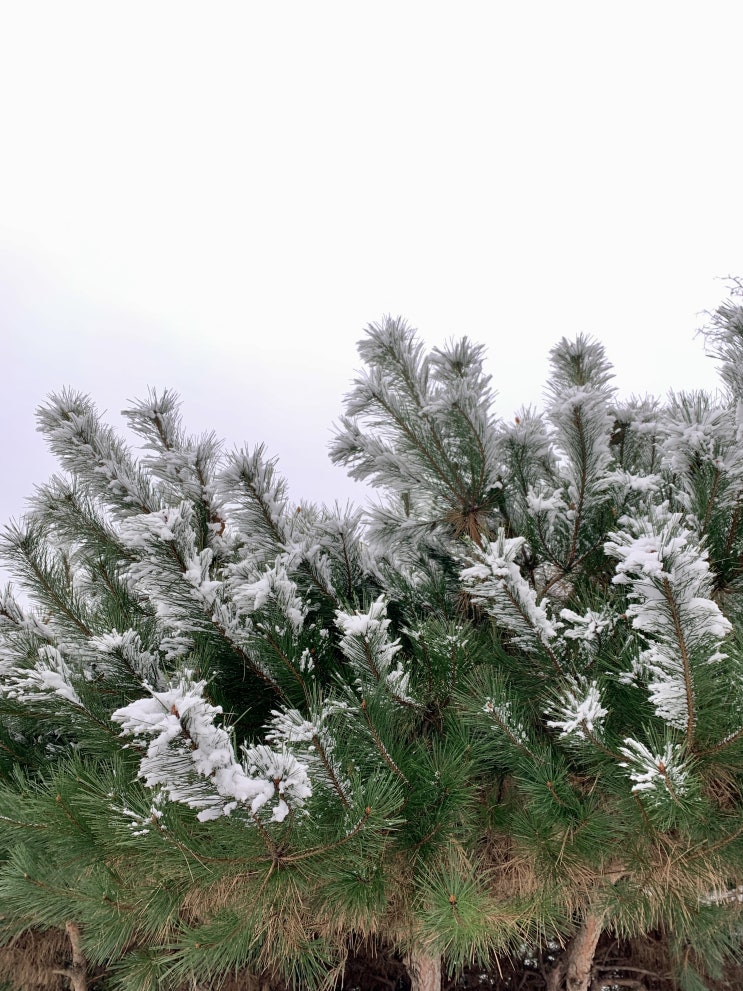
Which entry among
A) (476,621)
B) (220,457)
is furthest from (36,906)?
(476,621)

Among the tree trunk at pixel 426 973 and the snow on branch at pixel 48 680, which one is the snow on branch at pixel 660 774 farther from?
the tree trunk at pixel 426 973

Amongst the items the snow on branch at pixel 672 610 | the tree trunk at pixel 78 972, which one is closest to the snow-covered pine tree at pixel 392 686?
the snow on branch at pixel 672 610

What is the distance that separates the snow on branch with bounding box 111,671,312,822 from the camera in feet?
2.96

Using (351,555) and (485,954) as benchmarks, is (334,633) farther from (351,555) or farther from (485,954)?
(485,954)

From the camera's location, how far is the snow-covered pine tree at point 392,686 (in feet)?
3.97

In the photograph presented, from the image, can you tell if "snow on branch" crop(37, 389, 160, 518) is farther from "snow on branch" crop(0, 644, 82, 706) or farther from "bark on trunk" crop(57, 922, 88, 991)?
"bark on trunk" crop(57, 922, 88, 991)

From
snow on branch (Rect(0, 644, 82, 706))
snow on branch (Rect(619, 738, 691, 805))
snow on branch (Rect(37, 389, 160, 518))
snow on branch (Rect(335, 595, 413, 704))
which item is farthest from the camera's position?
snow on branch (Rect(37, 389, 160, 518))

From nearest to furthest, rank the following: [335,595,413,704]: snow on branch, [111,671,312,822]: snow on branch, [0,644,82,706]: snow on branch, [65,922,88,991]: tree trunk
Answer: [111,671,312,822]: snow on branch → [335,595,413,704]: snow on branch → [0,644,82,706]: snow on branch → [65,922,88,991]: tree trunk

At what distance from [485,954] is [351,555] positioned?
1009 millimetres

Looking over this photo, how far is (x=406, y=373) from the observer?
2010mm

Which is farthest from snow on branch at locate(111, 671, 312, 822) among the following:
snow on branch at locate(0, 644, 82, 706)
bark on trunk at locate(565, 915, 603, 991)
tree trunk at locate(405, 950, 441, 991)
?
bark on trunk at locate(565, 915, 603, 991)

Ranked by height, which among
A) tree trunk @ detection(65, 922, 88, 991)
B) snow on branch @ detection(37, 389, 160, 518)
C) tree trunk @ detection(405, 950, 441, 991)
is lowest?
tree trunk @ detection(405, 950, 441, 991)

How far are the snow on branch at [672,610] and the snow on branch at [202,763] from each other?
0.61 m

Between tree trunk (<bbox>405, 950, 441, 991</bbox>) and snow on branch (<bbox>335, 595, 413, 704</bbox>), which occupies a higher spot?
snow on branch (<bbox>335, 595, 413, 704</bbox>)
